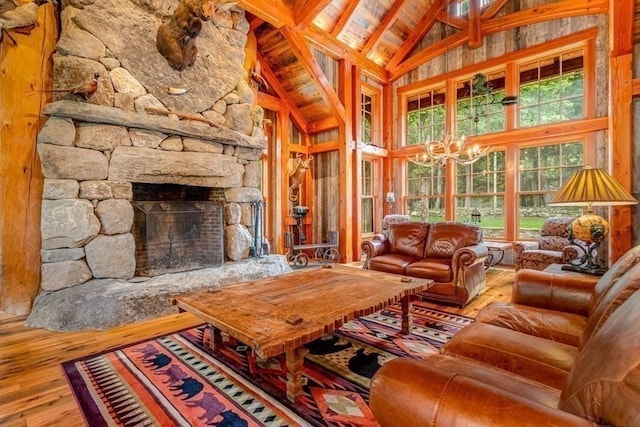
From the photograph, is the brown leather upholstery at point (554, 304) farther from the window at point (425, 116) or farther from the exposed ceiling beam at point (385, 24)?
the exposed ceiling beam at point (385, 24)

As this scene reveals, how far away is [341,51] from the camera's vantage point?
604 cm

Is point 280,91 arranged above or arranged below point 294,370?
above

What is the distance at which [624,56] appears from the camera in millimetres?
3492

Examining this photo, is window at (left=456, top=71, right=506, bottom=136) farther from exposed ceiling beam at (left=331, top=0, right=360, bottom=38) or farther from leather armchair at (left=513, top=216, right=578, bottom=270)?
exposed ceiling beam at (left=331, top=0, right=360, bottom=38)

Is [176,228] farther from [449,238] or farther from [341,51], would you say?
[341,51]

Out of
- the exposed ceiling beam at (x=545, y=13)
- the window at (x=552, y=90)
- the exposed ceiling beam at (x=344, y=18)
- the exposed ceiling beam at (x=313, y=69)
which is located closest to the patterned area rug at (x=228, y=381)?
the exposed ceiling beam at (x=313, y=69)

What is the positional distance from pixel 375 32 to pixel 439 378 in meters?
6.90

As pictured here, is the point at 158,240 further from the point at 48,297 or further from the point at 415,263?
the point at 415,263

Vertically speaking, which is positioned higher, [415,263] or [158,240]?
[158,240]

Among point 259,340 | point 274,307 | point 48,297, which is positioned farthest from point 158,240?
point 259,340

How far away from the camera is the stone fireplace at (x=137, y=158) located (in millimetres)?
2967

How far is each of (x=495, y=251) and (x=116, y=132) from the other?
5790 mm

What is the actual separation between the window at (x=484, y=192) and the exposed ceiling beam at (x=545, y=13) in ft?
7.54

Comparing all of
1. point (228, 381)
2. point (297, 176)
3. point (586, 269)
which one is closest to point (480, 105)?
point (297, 176)
